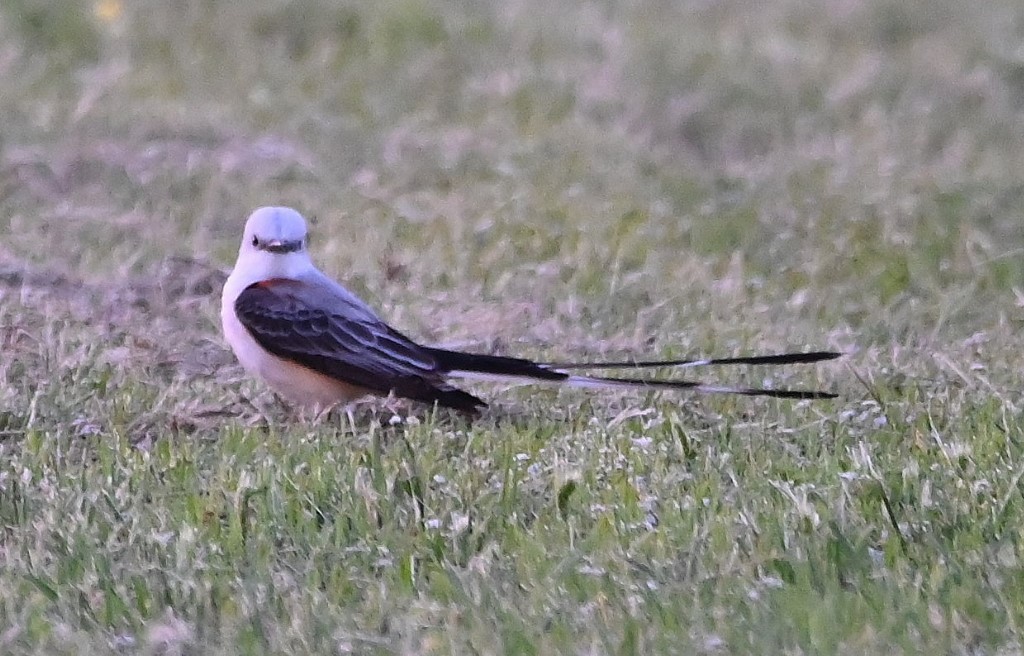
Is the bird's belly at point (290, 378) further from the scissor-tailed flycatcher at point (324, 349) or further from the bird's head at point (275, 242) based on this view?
the bird's head at point (275, 242)

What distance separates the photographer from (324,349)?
18.2 ft

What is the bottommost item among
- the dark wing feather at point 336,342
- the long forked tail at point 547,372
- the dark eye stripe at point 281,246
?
the long forked tail at point 547,372

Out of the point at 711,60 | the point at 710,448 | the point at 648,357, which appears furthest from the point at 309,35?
the point at 710,448

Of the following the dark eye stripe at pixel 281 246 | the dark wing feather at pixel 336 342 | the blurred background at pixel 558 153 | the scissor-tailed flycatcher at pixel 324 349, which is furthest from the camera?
the blurred background at pixel 558 153

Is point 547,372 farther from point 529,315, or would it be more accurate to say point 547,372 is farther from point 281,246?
point 529,315

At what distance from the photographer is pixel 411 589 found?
13.4 feet

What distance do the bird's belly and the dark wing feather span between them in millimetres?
35

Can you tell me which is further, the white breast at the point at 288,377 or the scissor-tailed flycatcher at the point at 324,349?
the white breast at the point at 288,377

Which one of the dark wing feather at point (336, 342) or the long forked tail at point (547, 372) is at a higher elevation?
the dark wing feather at point (336, 342)

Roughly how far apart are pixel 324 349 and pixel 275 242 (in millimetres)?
445

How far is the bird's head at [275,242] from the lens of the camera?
582cm

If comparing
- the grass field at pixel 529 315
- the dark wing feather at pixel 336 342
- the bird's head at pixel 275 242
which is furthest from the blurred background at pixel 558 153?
the dark wing feather at pixel 336 342

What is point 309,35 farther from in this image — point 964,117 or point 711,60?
point 964,117

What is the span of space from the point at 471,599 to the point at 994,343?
2897mm
